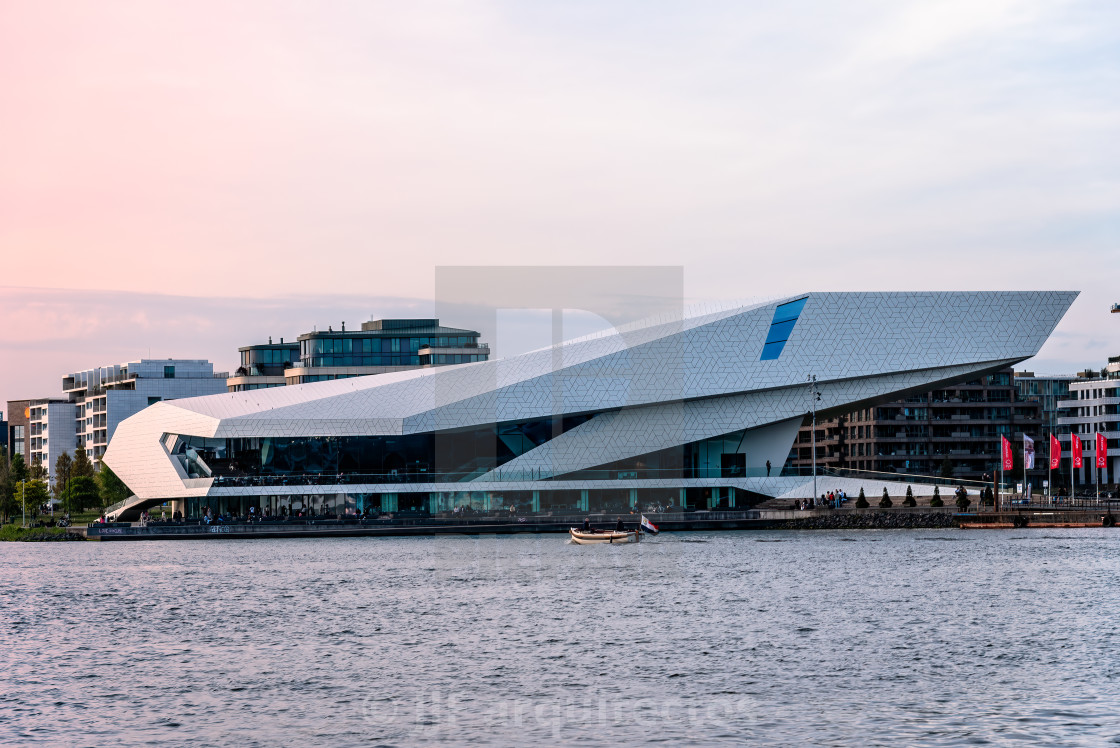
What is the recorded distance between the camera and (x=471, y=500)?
92312mm

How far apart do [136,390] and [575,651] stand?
4837 inches

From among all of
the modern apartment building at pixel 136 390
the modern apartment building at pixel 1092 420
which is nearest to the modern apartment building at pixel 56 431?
the modern apartment building at pixel 136 390

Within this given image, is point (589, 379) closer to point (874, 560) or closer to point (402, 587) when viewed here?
point (874, 560)

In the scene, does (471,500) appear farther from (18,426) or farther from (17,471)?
(18,426)

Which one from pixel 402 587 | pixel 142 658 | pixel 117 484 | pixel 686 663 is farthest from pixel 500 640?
pixel 117 484

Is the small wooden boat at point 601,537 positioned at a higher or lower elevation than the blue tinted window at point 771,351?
lower

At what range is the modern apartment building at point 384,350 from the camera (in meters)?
131

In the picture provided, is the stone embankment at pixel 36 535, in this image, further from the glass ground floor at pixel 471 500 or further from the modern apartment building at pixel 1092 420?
the modern apartment building at pixel 1092 420

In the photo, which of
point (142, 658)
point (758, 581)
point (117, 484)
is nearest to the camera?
point (142, 658)

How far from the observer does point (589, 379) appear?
91000 mm

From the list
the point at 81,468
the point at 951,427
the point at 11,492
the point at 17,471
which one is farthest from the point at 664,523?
the point at 17,471

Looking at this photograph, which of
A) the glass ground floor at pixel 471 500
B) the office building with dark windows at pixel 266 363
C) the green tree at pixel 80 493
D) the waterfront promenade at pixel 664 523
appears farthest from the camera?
the office building with dark windows at pixel 266 363

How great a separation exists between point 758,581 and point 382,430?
4528 cm

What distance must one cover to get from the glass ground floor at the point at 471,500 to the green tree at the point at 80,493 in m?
24.0
